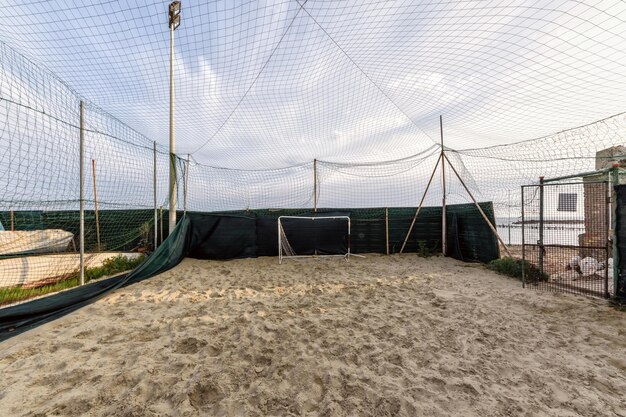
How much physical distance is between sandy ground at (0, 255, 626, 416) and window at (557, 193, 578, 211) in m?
1.51

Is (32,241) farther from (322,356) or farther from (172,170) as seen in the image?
(322,356)

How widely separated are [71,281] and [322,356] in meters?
4.88

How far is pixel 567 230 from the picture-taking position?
4246 millimetres

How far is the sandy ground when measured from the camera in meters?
1.58

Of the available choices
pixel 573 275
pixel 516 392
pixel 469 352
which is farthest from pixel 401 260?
pixel 516 392

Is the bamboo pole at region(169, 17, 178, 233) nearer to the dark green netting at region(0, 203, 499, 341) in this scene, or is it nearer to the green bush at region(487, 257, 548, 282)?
the dark green netting at region(0, 203, 499, 341)

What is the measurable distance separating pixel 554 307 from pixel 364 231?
5.07 meters

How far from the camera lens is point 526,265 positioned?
486cm

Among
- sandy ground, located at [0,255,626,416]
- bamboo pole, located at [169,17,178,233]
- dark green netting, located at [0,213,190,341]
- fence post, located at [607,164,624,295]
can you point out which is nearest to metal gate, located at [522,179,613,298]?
fence post, located at [607,164,624,295]

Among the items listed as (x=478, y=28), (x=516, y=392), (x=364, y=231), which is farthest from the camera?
(x=364, y=231)

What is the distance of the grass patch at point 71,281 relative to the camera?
3707 mm

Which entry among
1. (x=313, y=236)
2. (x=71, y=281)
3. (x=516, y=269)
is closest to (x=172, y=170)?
(x=71, y=281)

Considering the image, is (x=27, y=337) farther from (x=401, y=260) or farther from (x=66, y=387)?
(x=401, y=260)

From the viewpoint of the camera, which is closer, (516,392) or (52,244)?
(516,392)
